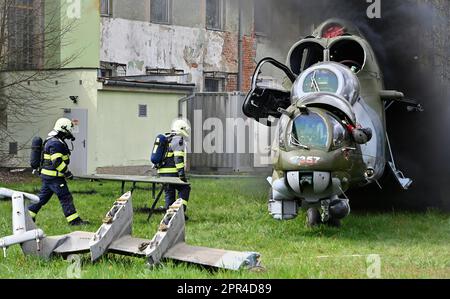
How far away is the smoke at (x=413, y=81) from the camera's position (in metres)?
14.3

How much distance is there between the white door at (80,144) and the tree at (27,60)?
1.17 m

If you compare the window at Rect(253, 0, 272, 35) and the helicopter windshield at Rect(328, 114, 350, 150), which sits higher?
the window at Rect(253, 0, 272, 35)

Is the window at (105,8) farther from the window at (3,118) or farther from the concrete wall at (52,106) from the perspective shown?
the window at (3,118)

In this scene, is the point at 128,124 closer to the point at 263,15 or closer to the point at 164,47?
the point at 164,47

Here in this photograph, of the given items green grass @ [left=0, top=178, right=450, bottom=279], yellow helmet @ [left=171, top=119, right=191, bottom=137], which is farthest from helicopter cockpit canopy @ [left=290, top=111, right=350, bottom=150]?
yellow helmet @ [left=171, top=119, right=191, bottom=137]

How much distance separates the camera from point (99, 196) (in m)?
16.8

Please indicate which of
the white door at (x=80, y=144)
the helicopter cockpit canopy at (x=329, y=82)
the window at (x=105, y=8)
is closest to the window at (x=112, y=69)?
the window at (x=105, y=8)

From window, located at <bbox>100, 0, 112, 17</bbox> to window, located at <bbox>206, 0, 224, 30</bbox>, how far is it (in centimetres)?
431

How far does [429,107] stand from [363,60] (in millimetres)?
2586

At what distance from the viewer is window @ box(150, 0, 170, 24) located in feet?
87.8

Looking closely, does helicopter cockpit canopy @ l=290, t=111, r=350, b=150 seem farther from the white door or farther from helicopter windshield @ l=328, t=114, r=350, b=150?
the white door

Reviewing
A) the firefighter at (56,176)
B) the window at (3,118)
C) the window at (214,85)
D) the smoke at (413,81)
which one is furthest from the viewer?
the window at (214,85)

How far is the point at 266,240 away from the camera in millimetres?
11086
